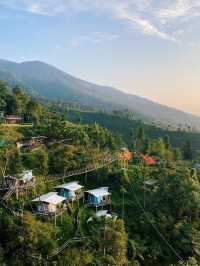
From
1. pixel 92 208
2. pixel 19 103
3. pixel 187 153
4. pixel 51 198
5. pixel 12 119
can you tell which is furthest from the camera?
pixel 187 153

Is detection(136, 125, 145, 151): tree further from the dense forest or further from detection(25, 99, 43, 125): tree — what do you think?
detection(25, 99, 43, 125): tree

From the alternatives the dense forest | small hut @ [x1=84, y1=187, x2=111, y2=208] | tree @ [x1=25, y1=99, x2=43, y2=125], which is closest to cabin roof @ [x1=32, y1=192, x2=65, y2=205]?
the dense forest

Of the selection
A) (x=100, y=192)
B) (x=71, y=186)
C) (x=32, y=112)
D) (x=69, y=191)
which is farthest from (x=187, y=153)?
(x=69, y=191)

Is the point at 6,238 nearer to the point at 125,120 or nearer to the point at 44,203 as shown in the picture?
the point at 44,203

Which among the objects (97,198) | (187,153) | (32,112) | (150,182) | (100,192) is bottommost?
(97,198)

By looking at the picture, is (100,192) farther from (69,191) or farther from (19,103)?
(19,103)

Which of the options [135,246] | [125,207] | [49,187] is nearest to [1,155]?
[49,187]
